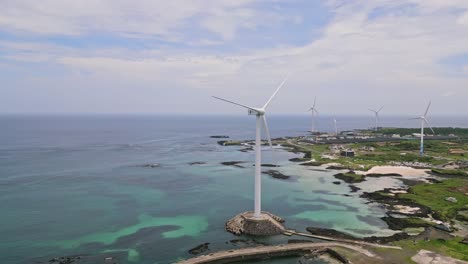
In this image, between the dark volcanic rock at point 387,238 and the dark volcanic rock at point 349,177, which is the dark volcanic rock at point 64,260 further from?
the dark volcanic rock at point 349,177

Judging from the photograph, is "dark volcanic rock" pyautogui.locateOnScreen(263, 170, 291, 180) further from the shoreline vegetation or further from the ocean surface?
the ocean surface

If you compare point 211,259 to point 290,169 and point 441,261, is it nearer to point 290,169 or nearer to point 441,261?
point 441,261

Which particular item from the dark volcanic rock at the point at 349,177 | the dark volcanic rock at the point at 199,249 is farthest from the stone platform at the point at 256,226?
the dark volcanic rock at the point at 349,177

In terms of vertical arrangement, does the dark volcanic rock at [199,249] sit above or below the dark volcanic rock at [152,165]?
below

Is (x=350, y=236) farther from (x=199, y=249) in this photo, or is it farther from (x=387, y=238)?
(x=199, y=249)

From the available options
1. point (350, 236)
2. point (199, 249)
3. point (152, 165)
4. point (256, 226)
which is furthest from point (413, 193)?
point (152, 165)

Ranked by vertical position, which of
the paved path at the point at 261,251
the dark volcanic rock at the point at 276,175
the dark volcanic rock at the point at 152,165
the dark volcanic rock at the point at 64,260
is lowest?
the dark volcanic rock at the point at 64,260

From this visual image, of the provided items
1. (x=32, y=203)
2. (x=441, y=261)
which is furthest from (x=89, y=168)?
(x=441, y=261)
